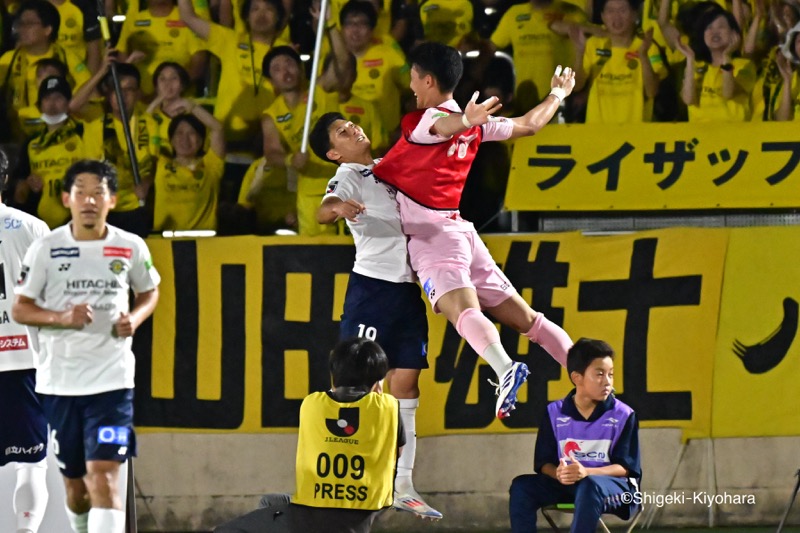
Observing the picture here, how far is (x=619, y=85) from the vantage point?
10.3 m

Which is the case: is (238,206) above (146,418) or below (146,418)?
above

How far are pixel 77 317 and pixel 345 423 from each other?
4.18 feet

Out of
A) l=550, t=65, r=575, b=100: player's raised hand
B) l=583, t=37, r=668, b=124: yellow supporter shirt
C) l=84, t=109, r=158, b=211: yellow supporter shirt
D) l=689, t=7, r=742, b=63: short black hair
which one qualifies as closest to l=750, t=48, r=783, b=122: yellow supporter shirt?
l=689, t=7, r=742, b=63: short black hair

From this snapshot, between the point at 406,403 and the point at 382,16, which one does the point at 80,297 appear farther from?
the point at 382,16

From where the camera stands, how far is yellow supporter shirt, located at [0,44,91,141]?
10.8 metres

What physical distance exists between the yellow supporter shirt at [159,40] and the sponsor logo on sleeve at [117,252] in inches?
200

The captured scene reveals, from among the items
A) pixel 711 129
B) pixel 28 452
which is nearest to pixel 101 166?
pixel 28 452

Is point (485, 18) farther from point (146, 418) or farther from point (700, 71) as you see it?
point (146, 418)

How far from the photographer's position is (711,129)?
9.27 m

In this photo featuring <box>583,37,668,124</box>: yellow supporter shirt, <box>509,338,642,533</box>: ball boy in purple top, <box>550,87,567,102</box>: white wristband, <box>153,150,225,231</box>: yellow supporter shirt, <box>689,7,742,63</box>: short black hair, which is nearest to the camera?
<box>509,338,642,533</box>: ball boy in purple top

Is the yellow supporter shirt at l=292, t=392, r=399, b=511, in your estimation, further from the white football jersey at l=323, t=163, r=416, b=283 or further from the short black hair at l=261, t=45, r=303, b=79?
the short black hair at l=261, t=45, r=303, b=79

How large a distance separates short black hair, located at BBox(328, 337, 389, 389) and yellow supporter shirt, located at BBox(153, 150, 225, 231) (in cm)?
434

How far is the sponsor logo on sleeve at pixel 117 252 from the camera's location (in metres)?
6.07

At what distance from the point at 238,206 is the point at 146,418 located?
1.82 m
